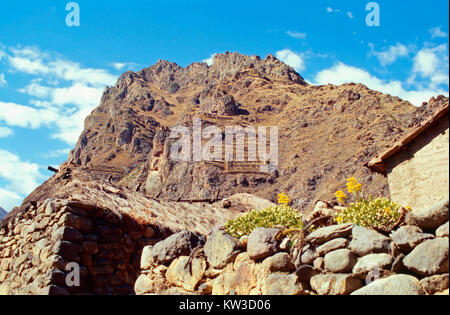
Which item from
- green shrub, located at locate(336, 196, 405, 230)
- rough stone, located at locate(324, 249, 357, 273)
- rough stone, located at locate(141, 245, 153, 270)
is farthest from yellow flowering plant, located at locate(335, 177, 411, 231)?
rough stone, located at locate(141, 245, 153, 270)

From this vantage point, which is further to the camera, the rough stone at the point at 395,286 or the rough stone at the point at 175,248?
the rough stone at the point at 175,248

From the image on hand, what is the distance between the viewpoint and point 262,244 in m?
6.28

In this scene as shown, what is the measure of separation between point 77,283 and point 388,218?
232 inches

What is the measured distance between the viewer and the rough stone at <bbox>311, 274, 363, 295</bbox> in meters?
5.17

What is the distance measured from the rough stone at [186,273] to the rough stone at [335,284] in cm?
200

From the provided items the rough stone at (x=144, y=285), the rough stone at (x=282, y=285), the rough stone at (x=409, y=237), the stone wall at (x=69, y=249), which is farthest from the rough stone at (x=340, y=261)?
the stone wall at (x=69, y=249)

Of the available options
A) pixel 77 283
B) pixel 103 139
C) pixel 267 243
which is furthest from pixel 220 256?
pixel 103 139

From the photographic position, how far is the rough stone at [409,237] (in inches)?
200

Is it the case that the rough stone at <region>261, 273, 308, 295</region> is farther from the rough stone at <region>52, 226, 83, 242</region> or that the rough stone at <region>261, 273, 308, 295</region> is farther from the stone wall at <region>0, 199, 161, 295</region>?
the rough stone at <region>52, 226, 83, 242</region>

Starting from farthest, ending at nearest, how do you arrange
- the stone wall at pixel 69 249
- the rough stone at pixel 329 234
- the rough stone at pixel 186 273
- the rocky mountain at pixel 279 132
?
the rocky mountain at pixel 279 132, the stone wall at pixel 69 249, the rough stone at pixel 186 273, the rough stone at pixel 329 234

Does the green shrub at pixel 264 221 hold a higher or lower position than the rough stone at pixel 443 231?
higher

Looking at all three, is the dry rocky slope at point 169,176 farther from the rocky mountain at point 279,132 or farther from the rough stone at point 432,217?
the rough stone at point 432,217

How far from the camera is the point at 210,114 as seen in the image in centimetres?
10281
